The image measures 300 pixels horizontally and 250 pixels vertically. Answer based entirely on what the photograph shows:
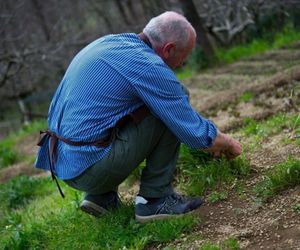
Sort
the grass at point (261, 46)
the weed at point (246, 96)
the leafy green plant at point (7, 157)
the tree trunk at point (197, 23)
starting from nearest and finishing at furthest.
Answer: the weed at point (246, 96) < the leafy green plant at point (7, 157) < the tree trunk at point (197, 23) < the grass at point (261, 46)

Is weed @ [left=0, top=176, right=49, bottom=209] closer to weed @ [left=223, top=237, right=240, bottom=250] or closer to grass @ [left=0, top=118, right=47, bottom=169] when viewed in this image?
grass @ [left=0, top=118, right=47, bottom=169]

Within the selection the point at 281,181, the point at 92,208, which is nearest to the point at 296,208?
the point at 281,181

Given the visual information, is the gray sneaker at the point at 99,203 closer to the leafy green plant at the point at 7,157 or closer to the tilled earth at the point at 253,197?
the tilled earth at the point at 253,197

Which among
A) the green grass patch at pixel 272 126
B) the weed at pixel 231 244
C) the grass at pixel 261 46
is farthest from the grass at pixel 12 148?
the weed at pixel 231 244

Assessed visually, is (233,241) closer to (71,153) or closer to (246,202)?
(246,202)

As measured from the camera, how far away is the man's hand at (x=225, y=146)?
3041 mm

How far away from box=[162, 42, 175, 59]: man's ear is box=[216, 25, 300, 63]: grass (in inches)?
330

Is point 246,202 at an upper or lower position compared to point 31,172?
upper

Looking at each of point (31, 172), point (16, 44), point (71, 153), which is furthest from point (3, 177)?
point (16, 44)

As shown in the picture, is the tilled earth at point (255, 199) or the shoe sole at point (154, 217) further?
the shoe sole at point (154, 217)

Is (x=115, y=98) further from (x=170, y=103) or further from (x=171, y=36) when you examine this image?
(x=171, y=36)

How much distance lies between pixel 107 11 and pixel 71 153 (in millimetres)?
16978

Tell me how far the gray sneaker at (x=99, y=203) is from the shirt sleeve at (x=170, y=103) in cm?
81

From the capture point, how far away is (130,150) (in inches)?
117
